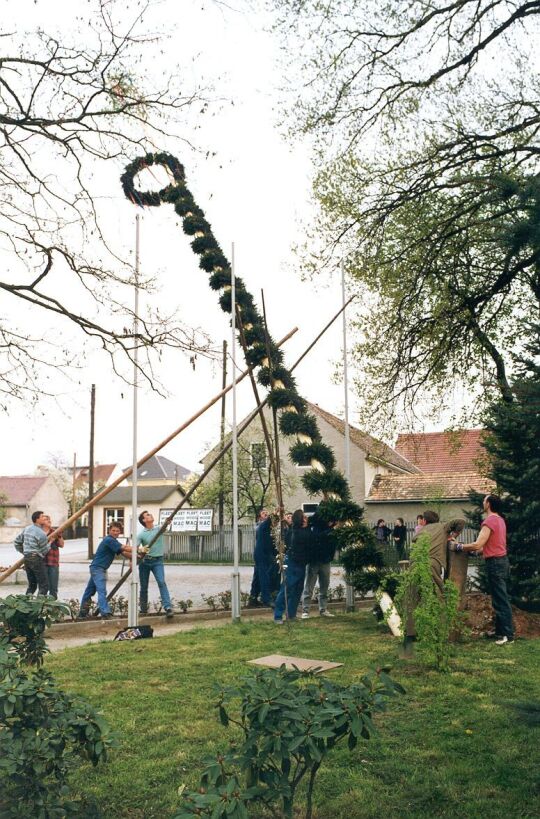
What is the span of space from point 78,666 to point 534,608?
671 centimetres

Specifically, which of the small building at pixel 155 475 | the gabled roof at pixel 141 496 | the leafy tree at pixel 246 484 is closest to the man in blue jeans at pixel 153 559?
the leafy tree at pixel 246 484

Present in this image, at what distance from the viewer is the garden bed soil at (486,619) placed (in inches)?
413

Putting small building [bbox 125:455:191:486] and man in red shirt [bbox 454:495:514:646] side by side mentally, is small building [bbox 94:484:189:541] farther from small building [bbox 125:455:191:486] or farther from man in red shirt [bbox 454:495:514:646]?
man in red shirt [bbox 454:495:514:646]

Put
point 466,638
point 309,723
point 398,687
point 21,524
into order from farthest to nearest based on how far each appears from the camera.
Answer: point 21,524 < point 466,638 < point 398,687 < point 309,723

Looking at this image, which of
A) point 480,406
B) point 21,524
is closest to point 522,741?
point 480,406

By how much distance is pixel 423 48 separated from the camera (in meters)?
11.6

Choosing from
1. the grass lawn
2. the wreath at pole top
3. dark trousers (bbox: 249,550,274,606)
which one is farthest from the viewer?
dark trousers (bbox: 249,550,274,606)

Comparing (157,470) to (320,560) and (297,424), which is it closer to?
(320,560)

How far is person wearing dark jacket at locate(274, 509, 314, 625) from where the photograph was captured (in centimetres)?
1162

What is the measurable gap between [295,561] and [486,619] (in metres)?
2.76

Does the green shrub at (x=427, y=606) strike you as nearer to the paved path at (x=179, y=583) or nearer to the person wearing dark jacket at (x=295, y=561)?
the person wearing dark jacket at (x=295, y=561)

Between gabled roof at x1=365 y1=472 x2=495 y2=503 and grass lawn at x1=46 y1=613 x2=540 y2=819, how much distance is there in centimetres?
2811

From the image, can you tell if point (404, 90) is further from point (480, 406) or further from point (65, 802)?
point (65, 802)

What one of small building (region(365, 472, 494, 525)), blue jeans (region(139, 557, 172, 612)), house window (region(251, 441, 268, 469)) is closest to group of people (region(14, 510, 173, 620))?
blue jeans (region(139, 557, 172, 612))
